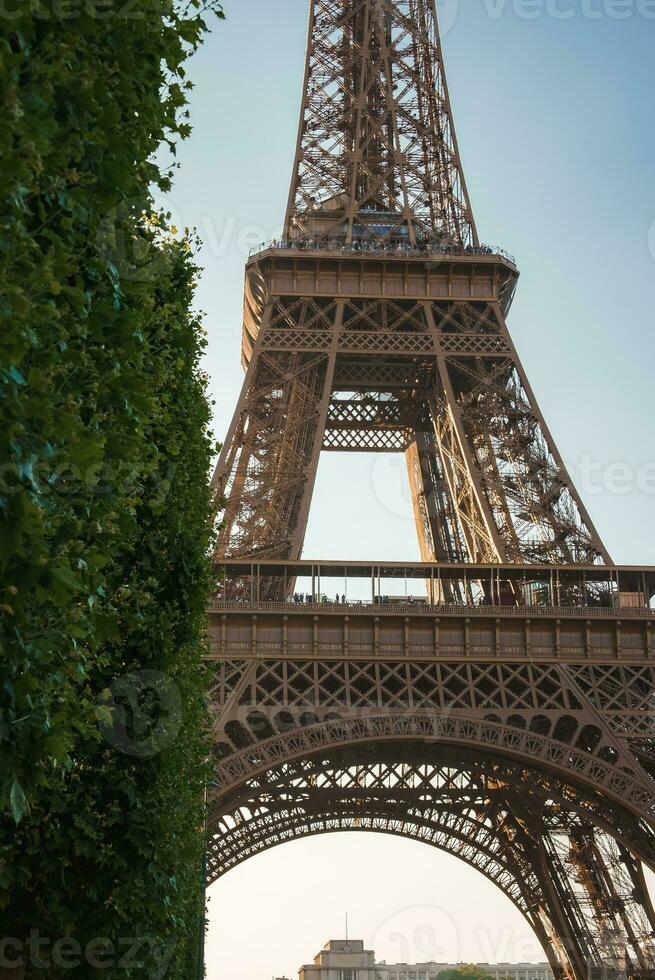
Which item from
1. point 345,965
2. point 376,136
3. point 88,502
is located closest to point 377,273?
point 376,136

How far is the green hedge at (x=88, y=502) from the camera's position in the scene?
780 centimetres

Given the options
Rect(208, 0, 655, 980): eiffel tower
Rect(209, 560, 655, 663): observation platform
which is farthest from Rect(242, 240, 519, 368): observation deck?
Rect(209, 560, 655, 663): observation platform

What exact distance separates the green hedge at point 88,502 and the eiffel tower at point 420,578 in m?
18.5

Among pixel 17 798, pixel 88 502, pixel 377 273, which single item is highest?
pixel 377 273

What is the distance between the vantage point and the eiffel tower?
36.3 meters

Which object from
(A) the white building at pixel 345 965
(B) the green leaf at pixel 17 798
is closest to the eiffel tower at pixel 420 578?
(B) the green leaf at pixel 17 798

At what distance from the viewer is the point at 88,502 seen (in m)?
9.23

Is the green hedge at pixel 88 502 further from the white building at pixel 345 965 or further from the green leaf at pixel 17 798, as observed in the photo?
the white building at pixel 345 965

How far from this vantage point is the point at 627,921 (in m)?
44.8

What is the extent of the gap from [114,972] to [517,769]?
89.3 feet

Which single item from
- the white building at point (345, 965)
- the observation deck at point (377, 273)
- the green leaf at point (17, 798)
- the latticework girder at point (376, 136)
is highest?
the latticework girder at point (376, 136)

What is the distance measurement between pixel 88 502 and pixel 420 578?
2989cm

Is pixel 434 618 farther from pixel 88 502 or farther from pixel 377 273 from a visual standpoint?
pixel 88 502

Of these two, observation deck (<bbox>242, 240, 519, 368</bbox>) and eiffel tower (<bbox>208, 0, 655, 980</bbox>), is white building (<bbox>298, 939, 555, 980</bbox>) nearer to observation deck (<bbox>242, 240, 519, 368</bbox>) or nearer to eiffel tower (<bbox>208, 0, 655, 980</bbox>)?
eiffel tower (<bbox>208, 0, 655, 980</bbox>)
